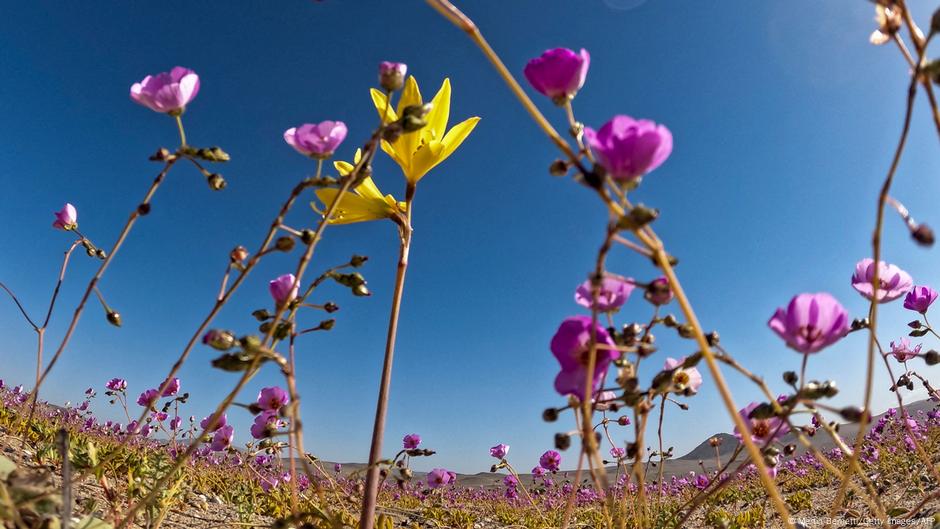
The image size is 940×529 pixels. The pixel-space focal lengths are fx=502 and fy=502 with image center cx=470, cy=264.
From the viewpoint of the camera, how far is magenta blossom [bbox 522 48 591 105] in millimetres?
801

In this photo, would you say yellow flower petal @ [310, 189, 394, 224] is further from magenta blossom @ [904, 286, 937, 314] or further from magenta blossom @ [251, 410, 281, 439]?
magenta blossom @ [904, 286, 937, 314]

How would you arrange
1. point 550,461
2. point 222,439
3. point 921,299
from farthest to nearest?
point 550,461 < point 222,439 < point 921,299

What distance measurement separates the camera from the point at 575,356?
0.85m

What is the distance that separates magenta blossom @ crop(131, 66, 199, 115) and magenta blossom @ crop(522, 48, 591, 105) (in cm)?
83

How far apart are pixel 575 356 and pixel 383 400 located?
0.56m

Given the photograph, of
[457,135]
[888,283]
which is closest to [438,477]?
[457,135]

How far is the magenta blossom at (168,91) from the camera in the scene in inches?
44.8

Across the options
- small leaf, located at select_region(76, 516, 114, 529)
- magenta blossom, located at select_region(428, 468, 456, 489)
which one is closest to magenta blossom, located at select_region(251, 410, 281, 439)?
small leaf, located at select_region(76, 516, 114, 529)

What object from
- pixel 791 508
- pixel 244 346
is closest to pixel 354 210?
pixel 244 346

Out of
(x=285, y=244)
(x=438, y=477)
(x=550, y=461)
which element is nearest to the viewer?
(x=285, y=244)

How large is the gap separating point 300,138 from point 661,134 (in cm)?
78

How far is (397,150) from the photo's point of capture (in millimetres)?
1508

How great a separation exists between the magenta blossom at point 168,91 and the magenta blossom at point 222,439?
1.65m

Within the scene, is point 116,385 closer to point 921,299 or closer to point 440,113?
point 440,113
